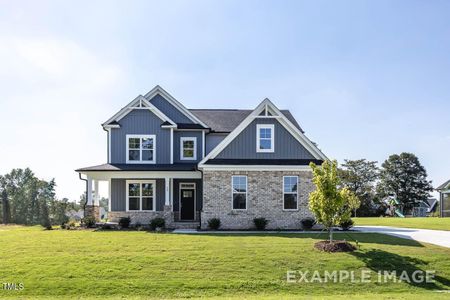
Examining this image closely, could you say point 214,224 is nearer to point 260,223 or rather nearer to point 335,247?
point 260,223

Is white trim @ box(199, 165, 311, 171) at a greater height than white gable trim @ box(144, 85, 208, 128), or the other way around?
white gable trim @ box(144, 85, 208, 128)

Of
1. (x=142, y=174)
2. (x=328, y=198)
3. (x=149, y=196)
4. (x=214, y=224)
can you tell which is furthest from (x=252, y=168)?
(x=328, y=198)

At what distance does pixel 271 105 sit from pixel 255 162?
3.29m

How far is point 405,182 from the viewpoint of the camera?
7250 centimetres

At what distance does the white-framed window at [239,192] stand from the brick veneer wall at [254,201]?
173 millimetres

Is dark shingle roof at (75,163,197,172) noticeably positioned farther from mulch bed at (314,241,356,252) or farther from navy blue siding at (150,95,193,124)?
mulch bed at (314,241,356,252)

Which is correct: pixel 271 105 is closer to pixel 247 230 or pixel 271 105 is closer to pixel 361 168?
pixel 247 230

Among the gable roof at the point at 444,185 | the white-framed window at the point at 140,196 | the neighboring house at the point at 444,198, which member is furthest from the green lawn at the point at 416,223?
the gable roof at the point at 444,185

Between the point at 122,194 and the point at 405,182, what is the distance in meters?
58.8

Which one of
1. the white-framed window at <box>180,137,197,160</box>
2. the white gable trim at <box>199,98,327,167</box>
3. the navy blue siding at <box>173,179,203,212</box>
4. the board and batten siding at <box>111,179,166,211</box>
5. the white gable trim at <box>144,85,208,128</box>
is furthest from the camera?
the white gable trim at <box>144,85,208,128</box>

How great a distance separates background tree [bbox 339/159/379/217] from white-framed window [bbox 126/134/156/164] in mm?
39057

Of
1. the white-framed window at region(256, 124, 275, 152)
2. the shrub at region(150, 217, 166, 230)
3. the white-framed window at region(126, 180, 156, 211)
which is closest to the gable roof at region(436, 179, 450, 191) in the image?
the white-framed window at region(256, 124, 275, 152)

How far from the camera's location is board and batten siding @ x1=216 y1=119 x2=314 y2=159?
78.4 feet

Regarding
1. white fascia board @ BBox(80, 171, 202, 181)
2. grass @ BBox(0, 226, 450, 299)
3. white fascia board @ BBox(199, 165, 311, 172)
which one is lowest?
grass @ BBox(0, 226, 450, 299)
